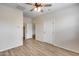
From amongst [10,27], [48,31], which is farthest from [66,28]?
[10,27]

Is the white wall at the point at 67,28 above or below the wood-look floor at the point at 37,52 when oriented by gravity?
above

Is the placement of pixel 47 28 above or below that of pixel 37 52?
above

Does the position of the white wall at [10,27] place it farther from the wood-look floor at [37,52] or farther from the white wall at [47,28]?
the white wall at [47,28]

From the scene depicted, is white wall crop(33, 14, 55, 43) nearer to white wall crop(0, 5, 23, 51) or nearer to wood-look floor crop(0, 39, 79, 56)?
wood-look floor crop(0, 39, 79, 56)

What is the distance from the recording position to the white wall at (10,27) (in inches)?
182

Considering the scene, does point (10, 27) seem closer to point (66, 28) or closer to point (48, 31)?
point (48, 31)

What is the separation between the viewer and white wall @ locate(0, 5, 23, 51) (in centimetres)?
463

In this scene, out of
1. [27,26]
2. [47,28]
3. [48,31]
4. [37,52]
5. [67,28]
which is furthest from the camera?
[27,26]

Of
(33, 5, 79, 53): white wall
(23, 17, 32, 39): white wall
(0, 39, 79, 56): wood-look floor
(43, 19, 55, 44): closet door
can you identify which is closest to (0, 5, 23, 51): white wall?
(0, 39, 79, 56): wood-look floor

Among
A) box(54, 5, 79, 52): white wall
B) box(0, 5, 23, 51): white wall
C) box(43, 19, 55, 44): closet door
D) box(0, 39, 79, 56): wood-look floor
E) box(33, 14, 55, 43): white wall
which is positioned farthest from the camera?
box(33, 14, 55, 43): white wall

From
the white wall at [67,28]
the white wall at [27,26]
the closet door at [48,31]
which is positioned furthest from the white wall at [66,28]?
the white wall at [27,26]

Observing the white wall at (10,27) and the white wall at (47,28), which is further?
the white wall at (47,28)

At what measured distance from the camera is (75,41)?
456 cm

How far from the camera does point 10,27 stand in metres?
5.08
